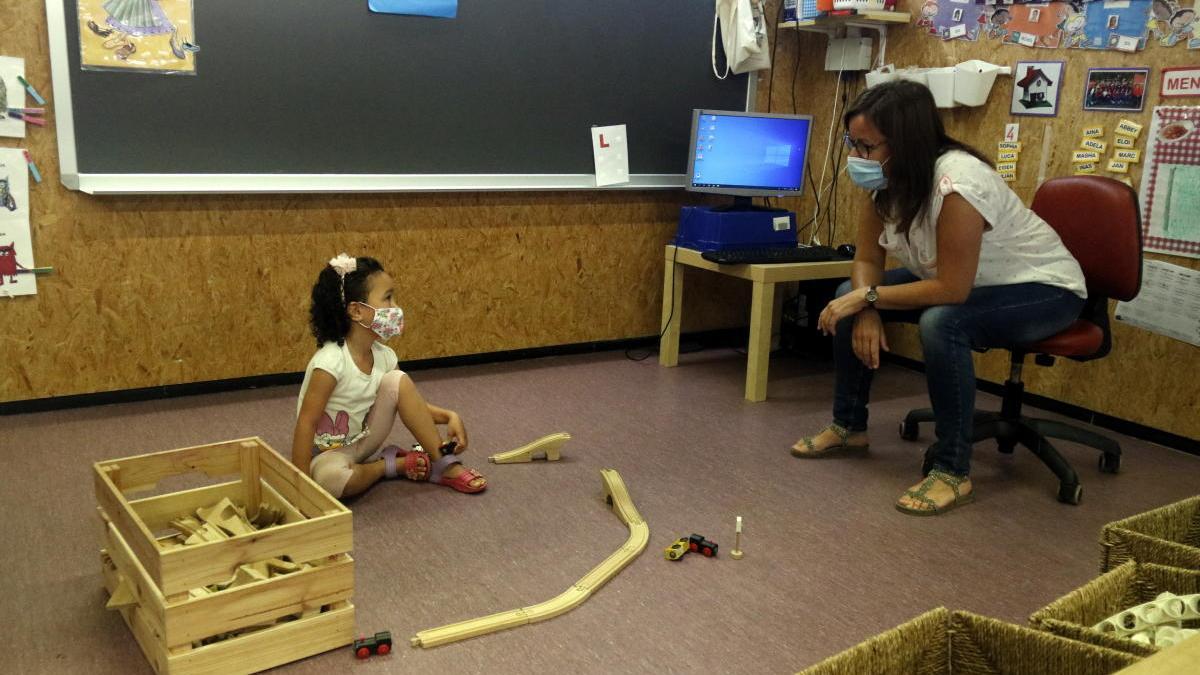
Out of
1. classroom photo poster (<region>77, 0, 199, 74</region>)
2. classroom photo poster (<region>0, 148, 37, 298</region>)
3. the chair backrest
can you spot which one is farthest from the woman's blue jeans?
classroom photo poster (<region>0, 148, 37, 298</region>)

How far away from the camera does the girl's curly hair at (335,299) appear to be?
2.63m

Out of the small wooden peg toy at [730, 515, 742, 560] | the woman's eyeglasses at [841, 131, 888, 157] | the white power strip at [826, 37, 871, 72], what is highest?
the white power strip at [826, 37, 871, 72]

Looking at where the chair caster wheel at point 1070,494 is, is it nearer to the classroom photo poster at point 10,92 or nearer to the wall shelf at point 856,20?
the wall shelf at point 856,20

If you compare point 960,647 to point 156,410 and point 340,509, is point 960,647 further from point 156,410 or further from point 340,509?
point 156,410

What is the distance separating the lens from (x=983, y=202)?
104 inches

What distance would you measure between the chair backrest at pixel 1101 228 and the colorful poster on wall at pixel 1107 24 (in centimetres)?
74

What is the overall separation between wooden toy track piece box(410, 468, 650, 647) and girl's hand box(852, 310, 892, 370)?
862mm

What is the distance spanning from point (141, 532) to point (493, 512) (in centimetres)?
101

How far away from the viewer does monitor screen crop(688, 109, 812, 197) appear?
4059 millimetres

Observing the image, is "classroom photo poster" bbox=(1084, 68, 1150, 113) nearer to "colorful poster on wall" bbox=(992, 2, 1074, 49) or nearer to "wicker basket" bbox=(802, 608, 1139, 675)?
"colorful poster on wall" bbox=(992, 2, 1074, 49)

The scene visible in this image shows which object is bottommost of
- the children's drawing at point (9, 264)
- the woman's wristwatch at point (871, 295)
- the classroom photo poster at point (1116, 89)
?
the children's drawing at point (9, 264)

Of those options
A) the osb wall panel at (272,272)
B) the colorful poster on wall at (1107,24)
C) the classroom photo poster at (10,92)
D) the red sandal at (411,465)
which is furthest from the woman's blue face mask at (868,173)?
the classroom photo poster at (10,92)

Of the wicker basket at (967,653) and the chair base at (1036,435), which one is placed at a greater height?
the wicker basket at (967,653)

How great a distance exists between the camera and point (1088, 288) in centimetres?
298
